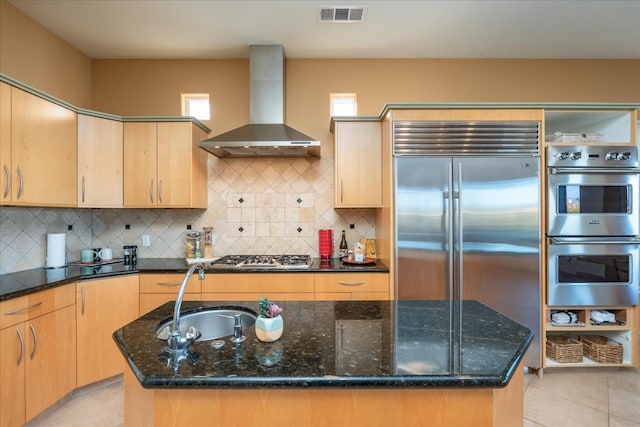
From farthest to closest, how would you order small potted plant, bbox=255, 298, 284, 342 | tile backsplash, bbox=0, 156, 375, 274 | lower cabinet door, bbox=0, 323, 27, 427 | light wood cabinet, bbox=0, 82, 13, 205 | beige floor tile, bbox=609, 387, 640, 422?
tile backsplash, bbox=0, 156, 375, 274 < beige floor tile, bbox=609, 387, 640, 422 < light wood cabinet, bbox=0, 82, 13, 205 < lower cabinet door, bbox=0, 323, 27, 427 < small potted plant, bbox=255, 298, 284, 342

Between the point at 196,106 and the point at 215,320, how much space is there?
8.51ft

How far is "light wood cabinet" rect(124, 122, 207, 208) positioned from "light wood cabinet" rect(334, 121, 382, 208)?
1.38 meters

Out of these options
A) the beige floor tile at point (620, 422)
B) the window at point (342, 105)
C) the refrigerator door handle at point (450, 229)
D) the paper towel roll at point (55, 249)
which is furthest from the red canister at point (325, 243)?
the beige floor tile at point (620, 422)

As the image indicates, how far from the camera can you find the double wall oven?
258 centimetres

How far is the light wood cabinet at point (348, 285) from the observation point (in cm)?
266

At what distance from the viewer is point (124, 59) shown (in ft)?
10.7

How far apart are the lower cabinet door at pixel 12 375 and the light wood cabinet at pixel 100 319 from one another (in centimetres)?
41

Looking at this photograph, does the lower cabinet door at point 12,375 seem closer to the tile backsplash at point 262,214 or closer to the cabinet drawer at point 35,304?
the cabinet drawer at point 35,304

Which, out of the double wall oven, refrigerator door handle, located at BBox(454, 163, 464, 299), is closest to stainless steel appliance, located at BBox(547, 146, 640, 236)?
the double wall oven

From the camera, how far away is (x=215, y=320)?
60.9 inches

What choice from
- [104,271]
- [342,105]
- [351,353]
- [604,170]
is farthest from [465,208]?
[104,271]

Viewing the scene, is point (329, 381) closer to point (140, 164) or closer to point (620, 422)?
A: point (620, 422)

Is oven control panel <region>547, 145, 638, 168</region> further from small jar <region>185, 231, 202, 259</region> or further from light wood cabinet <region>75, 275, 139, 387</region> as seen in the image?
light wood cabinet <region>75, 275, 139, 387</region>

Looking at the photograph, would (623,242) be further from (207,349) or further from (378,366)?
(207,349)
